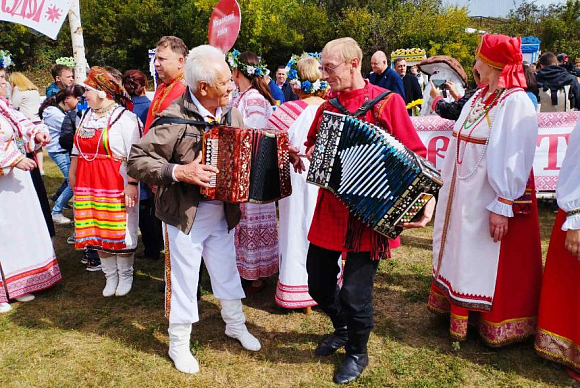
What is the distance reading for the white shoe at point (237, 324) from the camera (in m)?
3.19

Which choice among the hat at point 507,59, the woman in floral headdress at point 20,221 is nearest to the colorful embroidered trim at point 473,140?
the hat at point 507,59

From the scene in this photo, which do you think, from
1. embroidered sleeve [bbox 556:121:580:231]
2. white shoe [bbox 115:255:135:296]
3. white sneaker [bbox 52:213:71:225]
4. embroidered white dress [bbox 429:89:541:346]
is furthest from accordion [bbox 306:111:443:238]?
white sneaker [bbox 52:213:71:225]

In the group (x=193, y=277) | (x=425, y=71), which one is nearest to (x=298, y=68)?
(x=193, y=277)

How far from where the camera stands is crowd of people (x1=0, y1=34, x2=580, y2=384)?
261 cm

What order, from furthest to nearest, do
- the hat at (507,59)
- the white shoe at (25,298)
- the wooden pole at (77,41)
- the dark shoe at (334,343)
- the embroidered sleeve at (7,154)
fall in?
the wooden pole at (77,41), the white shoe at (25,298), the embroidered sleeve at (7,154), the dark shoe at (334,343), the hat at (507,59)

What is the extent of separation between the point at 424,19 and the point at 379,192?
31022 millimetres

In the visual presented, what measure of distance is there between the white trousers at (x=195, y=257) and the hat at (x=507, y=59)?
190cm

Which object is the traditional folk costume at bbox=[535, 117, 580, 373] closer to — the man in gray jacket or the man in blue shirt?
the man in gray jacket

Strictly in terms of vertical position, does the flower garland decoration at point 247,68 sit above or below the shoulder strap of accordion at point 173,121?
above

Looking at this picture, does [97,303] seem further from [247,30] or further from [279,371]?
[247,30]

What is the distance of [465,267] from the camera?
2.96 m

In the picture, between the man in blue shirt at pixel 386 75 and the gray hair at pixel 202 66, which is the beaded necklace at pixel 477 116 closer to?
the gray hair at pixel 202 66

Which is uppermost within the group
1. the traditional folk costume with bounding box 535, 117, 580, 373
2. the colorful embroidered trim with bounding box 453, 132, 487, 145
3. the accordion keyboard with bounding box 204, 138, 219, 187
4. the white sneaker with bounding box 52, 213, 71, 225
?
the colorful embroidered trim with bounding box 453, 132, 487, 145

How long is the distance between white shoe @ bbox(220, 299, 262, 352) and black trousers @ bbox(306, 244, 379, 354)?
0.60 metres
